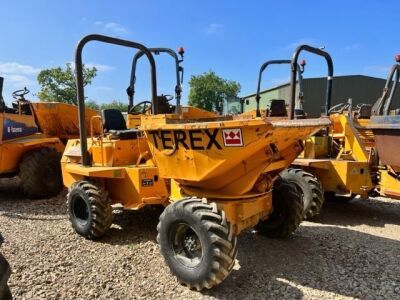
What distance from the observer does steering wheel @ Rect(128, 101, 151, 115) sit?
631 centimetres

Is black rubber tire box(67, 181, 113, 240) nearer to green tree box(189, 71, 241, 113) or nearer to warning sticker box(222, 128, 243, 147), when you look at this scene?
warning sticker box(222, 128, 243, 147)

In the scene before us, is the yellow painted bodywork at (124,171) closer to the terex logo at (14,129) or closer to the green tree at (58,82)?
the terex logo at (14,129)

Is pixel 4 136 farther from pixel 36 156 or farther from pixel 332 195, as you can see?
pixel 332 195

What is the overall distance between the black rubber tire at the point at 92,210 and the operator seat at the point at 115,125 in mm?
750

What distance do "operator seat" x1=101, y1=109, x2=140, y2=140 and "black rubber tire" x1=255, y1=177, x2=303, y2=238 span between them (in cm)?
200

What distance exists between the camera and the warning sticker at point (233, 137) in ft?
10.7

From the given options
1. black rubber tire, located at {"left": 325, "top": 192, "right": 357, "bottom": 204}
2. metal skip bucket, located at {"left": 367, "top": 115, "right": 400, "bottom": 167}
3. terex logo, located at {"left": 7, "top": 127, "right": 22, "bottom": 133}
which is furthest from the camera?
terex logo, located at {"left": 7, "top": 127, "right": 22, "bottom": 133}

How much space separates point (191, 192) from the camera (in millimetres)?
4070

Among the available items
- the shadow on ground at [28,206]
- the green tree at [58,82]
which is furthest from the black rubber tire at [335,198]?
the green tree at [58,82]

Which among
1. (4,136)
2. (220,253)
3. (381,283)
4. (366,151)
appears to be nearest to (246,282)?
(220,253)

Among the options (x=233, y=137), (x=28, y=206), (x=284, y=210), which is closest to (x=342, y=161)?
(x=284, y=210)

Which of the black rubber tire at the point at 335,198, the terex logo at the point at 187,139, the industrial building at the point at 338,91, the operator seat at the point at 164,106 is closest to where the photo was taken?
the terex logo at the point at 187,139

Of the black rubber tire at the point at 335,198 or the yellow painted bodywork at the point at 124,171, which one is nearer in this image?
the yellow painted bodywork at the point at 124,171

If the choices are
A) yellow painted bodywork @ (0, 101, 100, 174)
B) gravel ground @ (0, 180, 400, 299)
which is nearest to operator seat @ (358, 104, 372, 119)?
gravel ground @ (0, 180, 400, 299)
